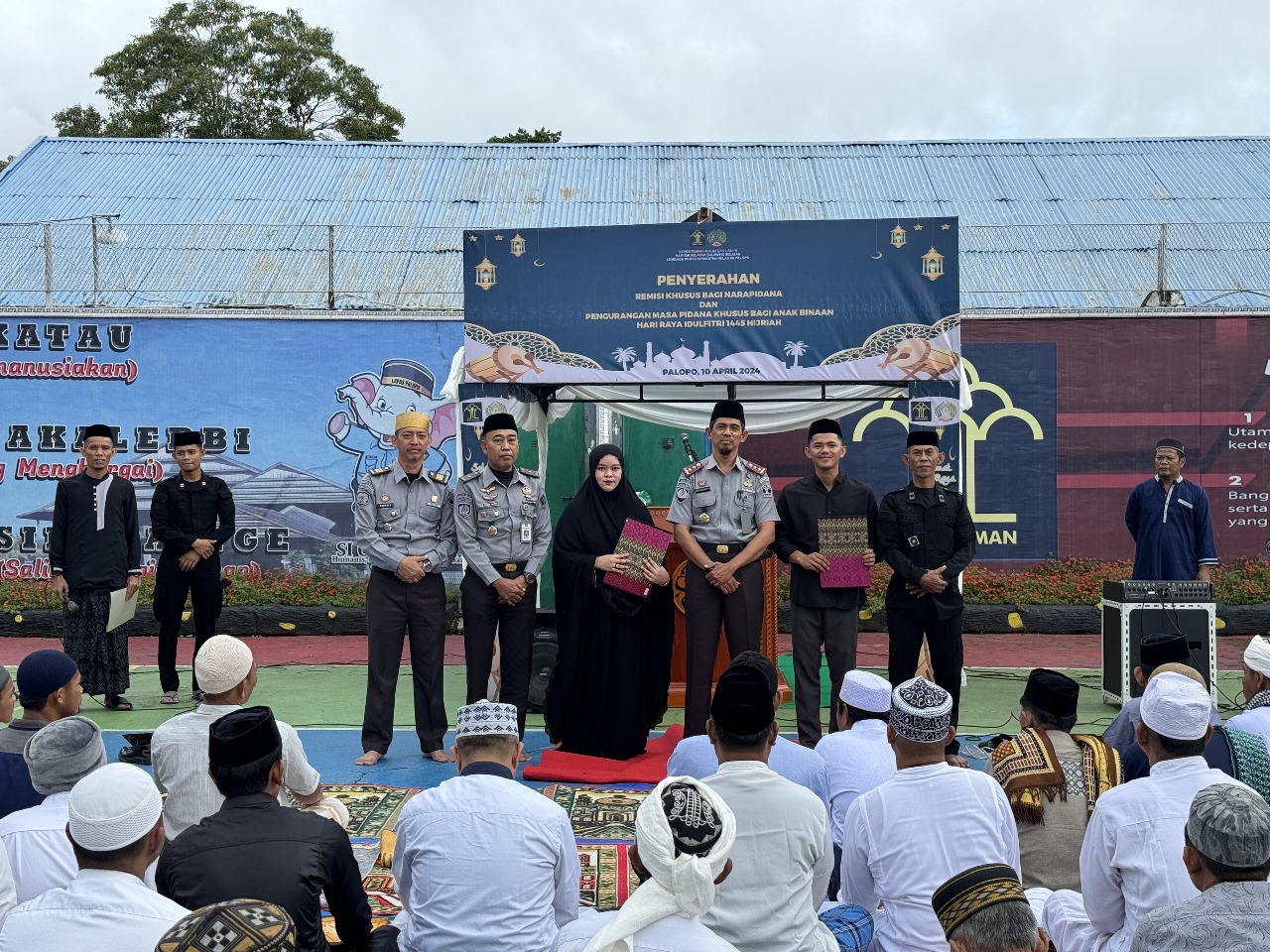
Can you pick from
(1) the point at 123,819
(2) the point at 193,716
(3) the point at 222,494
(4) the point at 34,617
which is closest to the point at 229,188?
(4) the point at 34,617

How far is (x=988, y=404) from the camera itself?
41.1 ft

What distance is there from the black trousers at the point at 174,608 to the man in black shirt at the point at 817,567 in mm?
3782

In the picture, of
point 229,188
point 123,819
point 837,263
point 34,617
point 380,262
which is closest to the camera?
point 123,819

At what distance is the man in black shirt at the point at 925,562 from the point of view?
7.16 meters

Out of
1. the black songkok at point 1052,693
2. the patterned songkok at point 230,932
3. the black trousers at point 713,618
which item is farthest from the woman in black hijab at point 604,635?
the patterned songkok at point 230,932

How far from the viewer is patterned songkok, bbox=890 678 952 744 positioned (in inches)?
138

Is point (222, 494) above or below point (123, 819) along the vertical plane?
above

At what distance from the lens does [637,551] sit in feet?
22.9

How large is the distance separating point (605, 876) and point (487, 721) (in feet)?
5.61

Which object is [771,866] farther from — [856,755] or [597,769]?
[597,769]

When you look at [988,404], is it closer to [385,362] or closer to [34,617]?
[385,362]

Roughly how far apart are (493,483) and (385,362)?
19.3 feet

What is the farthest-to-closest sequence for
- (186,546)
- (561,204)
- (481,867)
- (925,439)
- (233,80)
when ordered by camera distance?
(233,80), (561,204), (186,546), (925,439), (481,867)

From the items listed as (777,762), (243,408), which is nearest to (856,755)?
(777,762)
